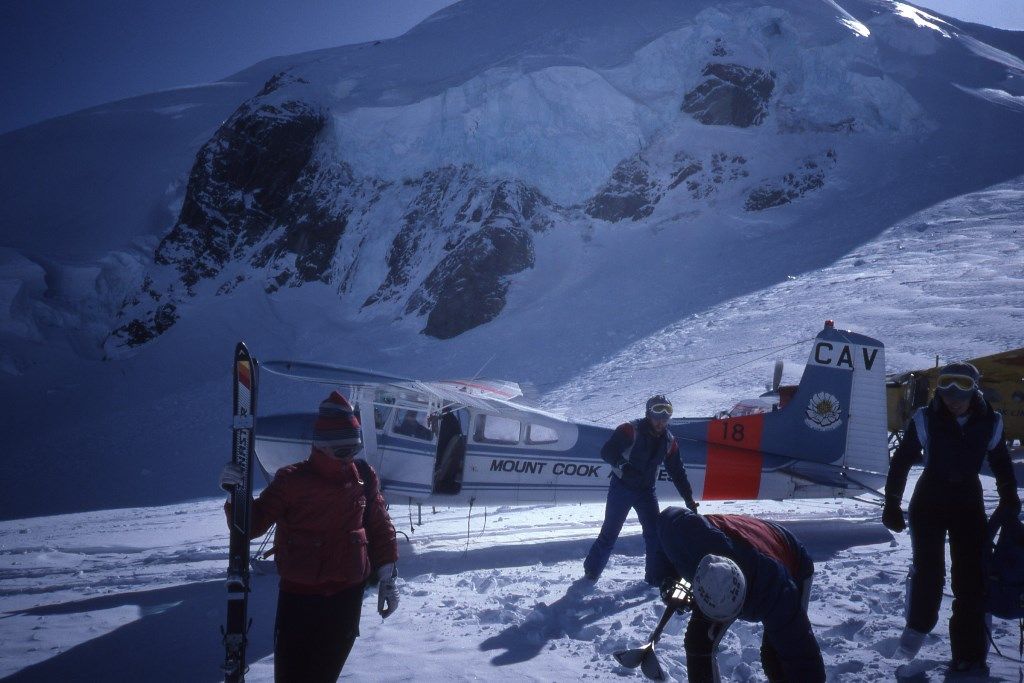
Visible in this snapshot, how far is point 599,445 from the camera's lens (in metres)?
7.02

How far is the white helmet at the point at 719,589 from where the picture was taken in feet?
6.64

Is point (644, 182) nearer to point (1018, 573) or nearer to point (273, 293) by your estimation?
point (273, 293)

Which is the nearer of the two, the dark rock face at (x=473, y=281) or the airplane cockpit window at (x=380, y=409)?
the airplane cockpit window at (x=380, y=409)

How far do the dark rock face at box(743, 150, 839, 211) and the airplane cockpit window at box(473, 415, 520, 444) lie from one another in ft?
95.9

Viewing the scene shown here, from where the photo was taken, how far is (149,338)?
31.9m

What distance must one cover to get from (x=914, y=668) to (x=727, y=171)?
114 feet

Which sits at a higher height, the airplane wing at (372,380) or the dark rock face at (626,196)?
the dark rock face at (626,196)

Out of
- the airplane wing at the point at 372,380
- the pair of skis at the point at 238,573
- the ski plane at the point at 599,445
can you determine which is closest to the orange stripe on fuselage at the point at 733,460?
the ski plane at the point at 599,445

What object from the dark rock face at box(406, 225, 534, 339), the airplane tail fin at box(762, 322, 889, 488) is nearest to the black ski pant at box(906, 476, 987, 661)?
the airplane tail fin at box(762, 322, 889, 488)

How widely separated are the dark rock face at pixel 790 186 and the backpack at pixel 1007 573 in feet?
103

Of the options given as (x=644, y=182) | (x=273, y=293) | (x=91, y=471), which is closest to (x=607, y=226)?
(x=644, y=182)

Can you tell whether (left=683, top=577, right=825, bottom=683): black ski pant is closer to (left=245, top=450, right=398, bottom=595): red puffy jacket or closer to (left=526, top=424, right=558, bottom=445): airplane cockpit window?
(left=245, top=450, right=398, bottom=595): red puffy jacket

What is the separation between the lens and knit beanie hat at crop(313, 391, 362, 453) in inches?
106

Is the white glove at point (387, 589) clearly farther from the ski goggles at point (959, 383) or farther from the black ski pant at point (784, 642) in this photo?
the ski goggles at point (959, 383)
